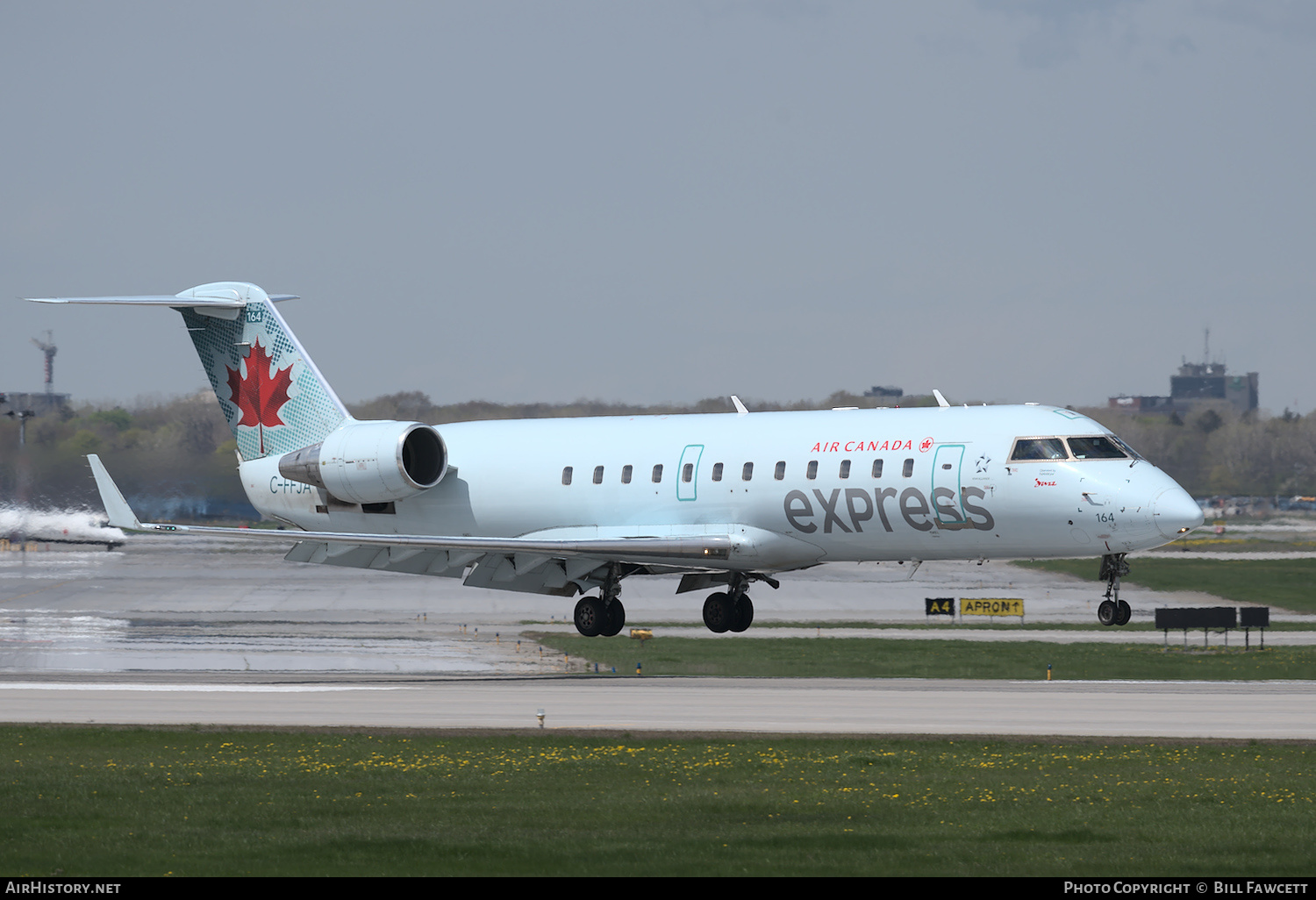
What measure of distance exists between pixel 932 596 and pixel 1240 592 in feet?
42.7

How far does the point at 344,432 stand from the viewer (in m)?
40.8

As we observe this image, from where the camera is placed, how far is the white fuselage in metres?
33.1

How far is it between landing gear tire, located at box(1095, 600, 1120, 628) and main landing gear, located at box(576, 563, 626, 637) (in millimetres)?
12348

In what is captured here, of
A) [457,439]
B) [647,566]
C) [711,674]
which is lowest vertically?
[711,674]

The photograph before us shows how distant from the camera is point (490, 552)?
3775 centimetres

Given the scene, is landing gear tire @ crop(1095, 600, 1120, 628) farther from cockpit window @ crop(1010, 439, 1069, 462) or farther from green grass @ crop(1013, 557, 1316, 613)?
green grass @ crop(1013, 557, 1316, 613)

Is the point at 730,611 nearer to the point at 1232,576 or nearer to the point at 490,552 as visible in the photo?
the point at 490,552

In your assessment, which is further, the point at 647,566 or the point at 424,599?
the point at 424,599

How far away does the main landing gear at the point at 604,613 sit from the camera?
39.4 m

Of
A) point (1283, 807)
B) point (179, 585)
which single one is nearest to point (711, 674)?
point (1283, 807)

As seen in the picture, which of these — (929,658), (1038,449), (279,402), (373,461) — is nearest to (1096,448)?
(1038,449)

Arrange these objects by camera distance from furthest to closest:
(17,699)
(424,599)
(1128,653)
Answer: (424,599), (1128,653), (17,699)
